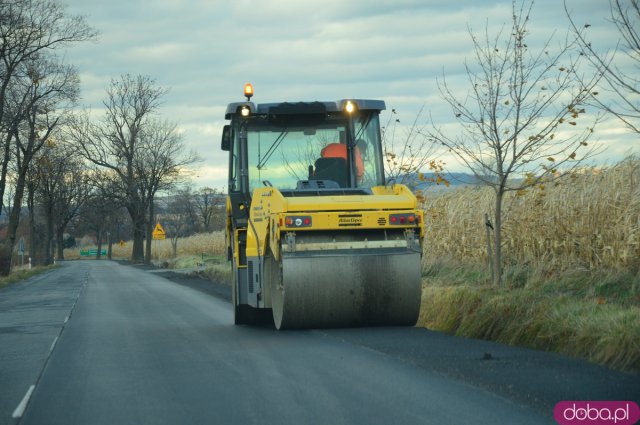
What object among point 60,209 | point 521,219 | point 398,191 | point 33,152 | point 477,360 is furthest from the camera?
point 60,209

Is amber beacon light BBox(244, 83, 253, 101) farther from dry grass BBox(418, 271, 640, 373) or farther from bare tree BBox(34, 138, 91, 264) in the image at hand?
bare tree BBox(34, 138, 91, 264)

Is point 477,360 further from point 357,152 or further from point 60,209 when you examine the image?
point 60,209

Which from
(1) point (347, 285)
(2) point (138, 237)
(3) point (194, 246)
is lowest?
(1) point (347, 285)

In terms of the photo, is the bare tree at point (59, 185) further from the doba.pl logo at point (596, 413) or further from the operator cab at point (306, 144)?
the doba.pl logo at point (596, 413)

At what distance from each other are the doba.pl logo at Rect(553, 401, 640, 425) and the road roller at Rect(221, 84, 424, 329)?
5.27m

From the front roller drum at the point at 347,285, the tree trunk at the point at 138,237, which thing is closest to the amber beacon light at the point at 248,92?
the front roller drum at the point at 347,285

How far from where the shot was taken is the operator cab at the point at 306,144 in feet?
45.4

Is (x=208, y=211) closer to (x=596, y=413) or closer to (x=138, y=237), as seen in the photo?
(x=138, y=237)

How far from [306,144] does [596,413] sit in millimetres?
8008

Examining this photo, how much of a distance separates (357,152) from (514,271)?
388 cm

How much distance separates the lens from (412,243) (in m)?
12.1

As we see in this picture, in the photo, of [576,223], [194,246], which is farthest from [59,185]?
[576,223]

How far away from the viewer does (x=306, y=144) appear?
13977mm

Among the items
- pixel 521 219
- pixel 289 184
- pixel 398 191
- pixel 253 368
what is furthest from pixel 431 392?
pixel 521 219
